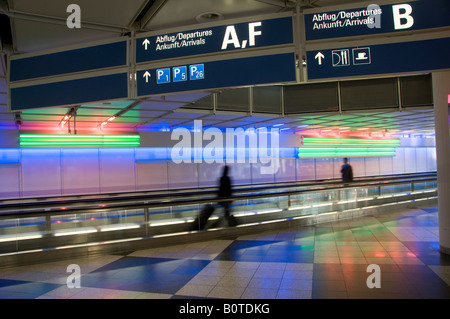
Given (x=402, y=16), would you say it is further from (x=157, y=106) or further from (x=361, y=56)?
(x=157, y=106)

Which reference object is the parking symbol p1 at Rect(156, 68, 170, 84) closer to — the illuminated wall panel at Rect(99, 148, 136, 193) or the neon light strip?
the illuminated wall panel at Rect(99, 148, 136, 193)

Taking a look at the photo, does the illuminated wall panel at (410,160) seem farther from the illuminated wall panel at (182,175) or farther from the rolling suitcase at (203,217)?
the rolling suitcase at (203,217)

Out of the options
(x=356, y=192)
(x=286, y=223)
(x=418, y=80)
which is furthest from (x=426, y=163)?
(x=286, y=223)

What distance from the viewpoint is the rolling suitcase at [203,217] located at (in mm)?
8383

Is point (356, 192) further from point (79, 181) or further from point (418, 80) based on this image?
point (79, 181)

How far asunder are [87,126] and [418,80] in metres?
10.1

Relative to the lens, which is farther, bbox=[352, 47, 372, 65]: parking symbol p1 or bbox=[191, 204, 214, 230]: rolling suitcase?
bbox=[191, 204, 214, 230]: rolling suitcase

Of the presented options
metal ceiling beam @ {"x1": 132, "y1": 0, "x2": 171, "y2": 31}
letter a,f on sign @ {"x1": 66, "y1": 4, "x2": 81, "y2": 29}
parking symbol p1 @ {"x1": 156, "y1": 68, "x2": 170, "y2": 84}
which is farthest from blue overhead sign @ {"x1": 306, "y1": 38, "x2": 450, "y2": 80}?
letter a,f on sign @ {"x1": 66, "y1": 4, "x2": 81, "y2": 29}

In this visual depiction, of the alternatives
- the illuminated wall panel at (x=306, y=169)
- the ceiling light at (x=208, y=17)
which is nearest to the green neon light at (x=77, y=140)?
the ceiling light at (x=208, y=17)

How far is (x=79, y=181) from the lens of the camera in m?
11.2

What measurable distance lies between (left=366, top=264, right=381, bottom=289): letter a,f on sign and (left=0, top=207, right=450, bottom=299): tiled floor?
0.24 feet

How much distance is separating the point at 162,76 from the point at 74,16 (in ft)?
4.30

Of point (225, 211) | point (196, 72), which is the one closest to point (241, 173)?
point (225, 211)

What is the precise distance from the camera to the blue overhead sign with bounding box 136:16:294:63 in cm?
416
